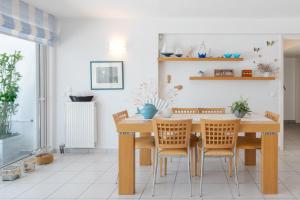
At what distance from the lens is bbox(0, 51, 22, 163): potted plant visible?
4535mm

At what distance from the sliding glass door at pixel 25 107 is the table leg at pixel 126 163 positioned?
2070 millimetres

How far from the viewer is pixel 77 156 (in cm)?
546

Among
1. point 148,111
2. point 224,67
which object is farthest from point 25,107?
point 224,67

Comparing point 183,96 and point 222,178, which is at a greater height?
point 183,96

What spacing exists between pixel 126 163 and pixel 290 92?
27.2 ft

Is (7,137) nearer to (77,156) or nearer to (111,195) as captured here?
(77,156)

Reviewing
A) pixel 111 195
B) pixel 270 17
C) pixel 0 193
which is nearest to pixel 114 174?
pixel 111 195

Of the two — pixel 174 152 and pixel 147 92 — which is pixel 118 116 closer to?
pixel 174 152

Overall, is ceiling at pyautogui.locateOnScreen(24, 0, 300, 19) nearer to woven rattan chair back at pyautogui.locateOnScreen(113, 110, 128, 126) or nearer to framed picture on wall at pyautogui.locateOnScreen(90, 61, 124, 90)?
framed picture on wall at pyautogui.locateOnScreen(90, 61, 124, 90)

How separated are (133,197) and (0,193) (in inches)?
58.4

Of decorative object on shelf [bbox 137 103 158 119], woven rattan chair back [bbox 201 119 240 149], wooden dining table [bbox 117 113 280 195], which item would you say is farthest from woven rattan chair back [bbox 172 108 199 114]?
woven rattan chair back [bbox 201 119 240 149]

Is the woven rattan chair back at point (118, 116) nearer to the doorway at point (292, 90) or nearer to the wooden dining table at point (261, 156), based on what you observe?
the wooden dining table at point (261, 156)

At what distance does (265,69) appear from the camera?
5.61 metres

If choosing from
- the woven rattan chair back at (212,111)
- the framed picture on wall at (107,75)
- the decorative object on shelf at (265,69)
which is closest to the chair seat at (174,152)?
the woven rattan chair back at (212,111)
